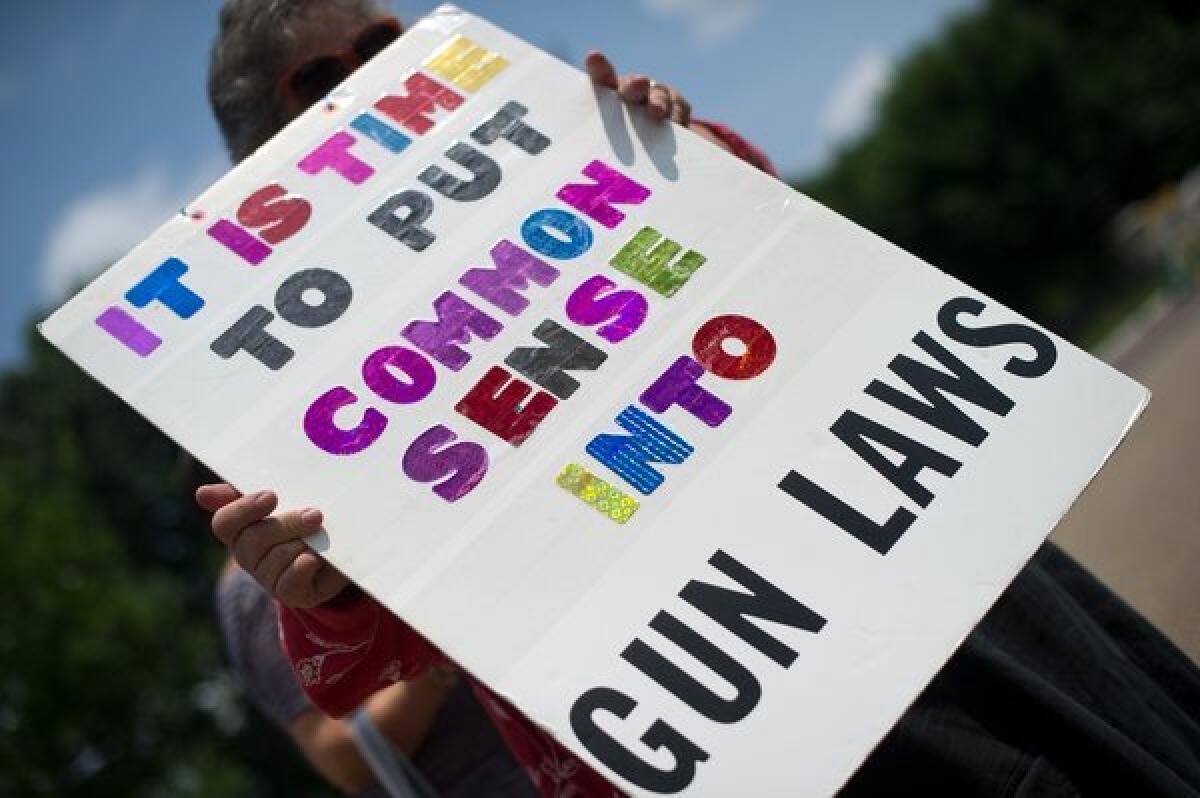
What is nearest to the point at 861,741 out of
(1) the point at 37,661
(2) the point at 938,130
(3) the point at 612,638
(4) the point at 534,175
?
(3) the point at 612,638

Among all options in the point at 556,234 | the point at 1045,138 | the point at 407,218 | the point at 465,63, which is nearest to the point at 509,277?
the point at 556,234

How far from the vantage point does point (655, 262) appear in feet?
7.11

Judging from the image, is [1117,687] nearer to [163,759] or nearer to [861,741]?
[861,741]

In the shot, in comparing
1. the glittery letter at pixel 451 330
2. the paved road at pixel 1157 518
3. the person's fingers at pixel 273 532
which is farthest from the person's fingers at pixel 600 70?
the paved road at pixel 1157 518

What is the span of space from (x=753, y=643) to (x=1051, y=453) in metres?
0.57

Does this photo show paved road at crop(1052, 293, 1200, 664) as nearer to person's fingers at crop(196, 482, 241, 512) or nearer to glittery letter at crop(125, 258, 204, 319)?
person's fingers at crop(196, 482, 241, 512)

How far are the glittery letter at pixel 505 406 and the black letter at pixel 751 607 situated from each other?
382 millimetres

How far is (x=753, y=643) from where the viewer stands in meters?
1.77

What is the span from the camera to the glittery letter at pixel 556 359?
204 cm

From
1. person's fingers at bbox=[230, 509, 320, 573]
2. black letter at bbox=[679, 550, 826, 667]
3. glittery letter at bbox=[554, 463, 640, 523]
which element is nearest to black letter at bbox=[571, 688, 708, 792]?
black letter at bbox=[679, 550, 826, 667]

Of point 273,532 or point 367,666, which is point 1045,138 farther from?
point 273,532

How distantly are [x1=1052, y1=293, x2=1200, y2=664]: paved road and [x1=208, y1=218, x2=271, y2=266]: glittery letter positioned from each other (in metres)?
1.90

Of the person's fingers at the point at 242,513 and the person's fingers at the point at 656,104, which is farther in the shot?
the person's fingers at the point at 656,104

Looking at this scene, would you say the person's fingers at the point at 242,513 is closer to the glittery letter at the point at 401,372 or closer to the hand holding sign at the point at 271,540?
the hand holding sign at the point at 271,540
